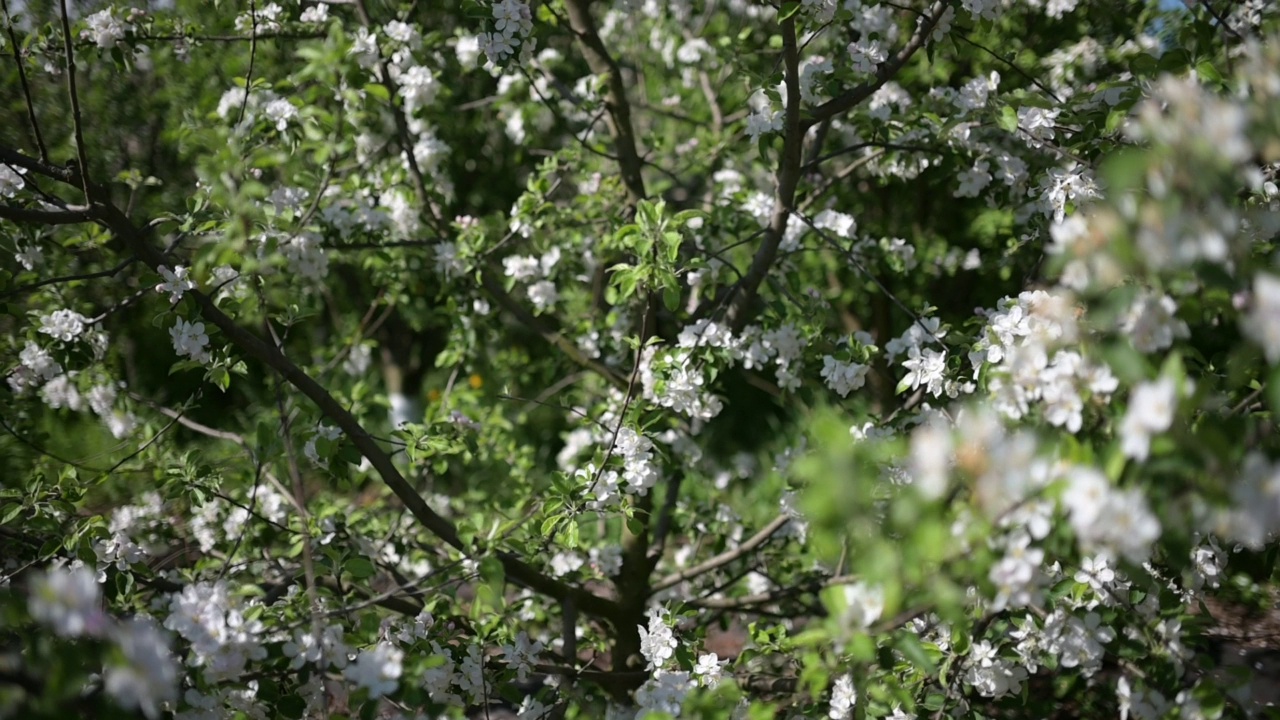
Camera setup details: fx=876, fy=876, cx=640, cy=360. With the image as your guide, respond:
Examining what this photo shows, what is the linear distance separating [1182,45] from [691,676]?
5.63 ft

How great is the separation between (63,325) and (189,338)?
522 millimetres

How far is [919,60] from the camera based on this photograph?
3236mm

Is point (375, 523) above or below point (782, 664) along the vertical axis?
above

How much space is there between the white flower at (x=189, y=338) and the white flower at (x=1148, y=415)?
1.66 meters

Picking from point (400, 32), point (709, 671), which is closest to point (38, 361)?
point (400, 32)

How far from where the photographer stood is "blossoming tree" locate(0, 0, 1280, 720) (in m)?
1.06

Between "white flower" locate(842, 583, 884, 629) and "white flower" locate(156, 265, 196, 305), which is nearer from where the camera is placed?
"white flower" locate(842, 583, 884, 629)

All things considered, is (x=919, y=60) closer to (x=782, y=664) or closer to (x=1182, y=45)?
(x=1182, y=45)

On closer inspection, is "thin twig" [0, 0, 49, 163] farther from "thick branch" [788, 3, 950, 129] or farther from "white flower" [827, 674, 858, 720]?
"white flower" [827, 674, 858, 720]

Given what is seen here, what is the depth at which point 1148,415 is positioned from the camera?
3.28 ft

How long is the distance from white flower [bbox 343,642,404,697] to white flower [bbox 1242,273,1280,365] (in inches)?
48.5

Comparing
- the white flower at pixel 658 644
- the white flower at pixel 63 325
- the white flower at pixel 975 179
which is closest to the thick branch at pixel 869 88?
the white flower at pixel 975 179

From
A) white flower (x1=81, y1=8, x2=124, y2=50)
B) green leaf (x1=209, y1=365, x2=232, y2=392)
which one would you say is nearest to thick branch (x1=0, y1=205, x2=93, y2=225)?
green leaf (x1=209, y1=365, x2=232, y2=392)

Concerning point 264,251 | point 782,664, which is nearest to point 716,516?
point 782,664
